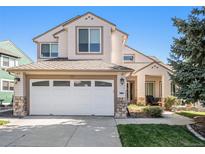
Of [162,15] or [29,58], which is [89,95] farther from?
[29,58]

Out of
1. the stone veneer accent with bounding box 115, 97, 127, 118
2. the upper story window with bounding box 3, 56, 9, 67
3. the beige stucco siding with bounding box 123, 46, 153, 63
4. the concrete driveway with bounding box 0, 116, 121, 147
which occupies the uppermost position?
the beige stucco siding with bounding box 123, 46, 153, 63

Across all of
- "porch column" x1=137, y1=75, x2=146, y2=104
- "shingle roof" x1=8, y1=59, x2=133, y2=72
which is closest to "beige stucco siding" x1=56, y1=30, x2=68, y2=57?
"shingle roof" x1=8, y1=59, x2=133, y2=72

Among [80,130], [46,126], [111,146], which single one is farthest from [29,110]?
[111,146]

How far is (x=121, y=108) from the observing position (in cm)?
1675

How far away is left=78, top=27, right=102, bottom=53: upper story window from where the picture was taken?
65.9ft

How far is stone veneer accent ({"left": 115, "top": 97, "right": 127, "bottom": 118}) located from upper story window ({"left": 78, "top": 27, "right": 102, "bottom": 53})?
16.2 ft

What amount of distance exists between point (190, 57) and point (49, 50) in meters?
14.2

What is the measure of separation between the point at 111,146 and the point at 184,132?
414 centimetres

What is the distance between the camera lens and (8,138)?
9.75 metres

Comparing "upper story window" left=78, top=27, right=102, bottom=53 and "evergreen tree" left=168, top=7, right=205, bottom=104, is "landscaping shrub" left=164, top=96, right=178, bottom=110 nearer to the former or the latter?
"upper story window" left=78, top=27, right=102, bottom=53

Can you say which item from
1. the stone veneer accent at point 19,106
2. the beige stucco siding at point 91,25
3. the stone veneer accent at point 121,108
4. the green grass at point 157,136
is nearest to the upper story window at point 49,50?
the beige stucco siding at point 91,25

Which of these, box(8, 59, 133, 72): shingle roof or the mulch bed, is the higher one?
box(8, 59, 133, 72): shingle roof

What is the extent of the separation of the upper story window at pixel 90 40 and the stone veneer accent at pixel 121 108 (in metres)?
4.94

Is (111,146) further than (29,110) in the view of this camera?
No
